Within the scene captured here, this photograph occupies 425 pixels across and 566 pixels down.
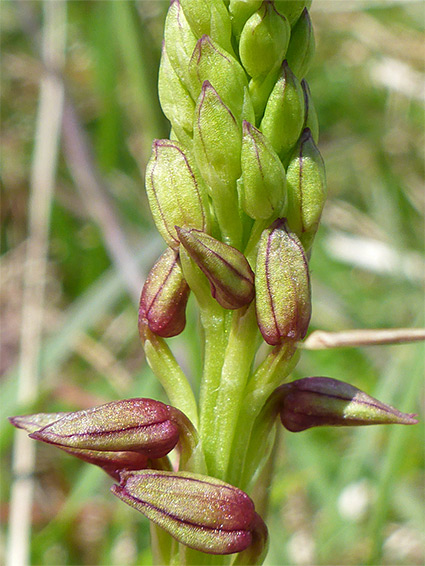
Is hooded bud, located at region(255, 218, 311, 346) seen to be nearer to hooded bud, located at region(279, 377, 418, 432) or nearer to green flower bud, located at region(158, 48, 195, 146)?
hooded bud, located at region(279, 377, 418, 432)

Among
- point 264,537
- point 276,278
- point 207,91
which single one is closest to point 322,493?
point 264,537

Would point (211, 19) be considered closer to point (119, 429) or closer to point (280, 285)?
point (280, 285)

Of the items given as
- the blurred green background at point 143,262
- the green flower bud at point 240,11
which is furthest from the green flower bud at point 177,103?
the blurred green background at point 143,262

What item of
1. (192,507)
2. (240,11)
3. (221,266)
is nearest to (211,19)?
(240,11)

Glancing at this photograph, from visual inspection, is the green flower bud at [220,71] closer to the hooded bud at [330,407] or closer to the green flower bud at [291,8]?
the green flower bud at [291,8]

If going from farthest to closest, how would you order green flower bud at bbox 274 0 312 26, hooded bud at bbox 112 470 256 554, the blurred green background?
the blurred green background → green flower bud at bbox 274 0 312 26 → hooded bud at bbox 112 470 256 554

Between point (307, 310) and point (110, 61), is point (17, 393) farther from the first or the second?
point (110, 61)

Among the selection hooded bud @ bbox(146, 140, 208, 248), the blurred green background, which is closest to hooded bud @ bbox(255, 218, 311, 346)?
hooded bud @ bbox(146, 140, 208, 248)
